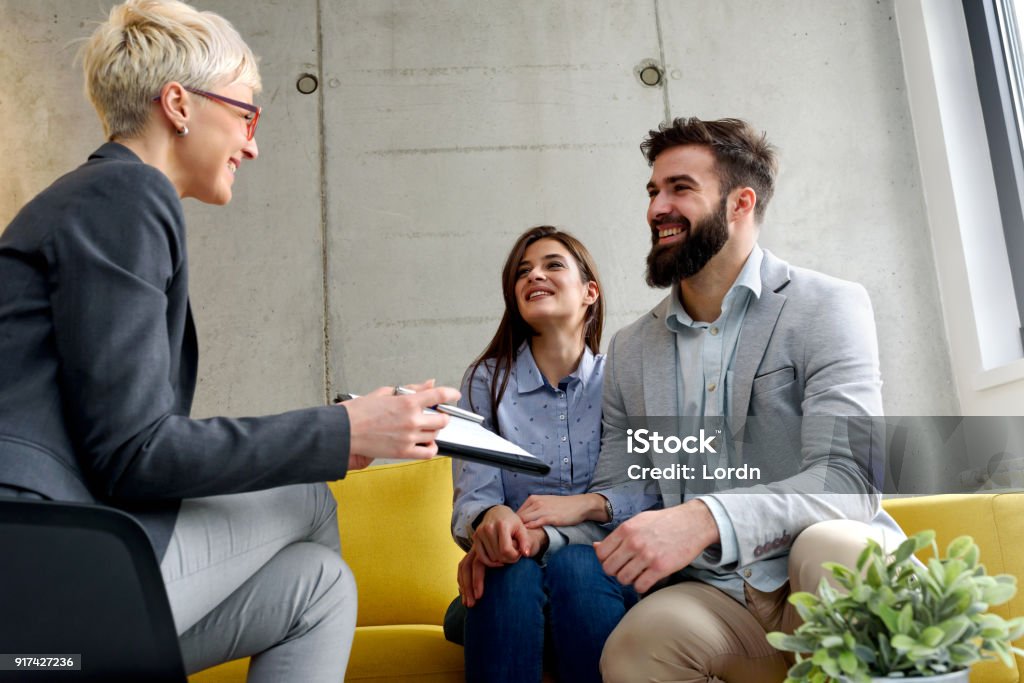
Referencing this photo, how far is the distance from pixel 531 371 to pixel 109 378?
138 centimetres

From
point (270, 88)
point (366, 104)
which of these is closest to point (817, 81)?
point (366, 104)

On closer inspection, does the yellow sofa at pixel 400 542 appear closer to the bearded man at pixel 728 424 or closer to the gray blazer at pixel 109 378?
the bearded man at pixel 728 424

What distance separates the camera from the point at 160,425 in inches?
43.2

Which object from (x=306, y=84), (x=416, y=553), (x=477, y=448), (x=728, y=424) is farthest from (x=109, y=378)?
(x=306, y=84)

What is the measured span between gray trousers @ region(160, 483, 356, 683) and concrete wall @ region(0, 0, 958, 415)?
7.32ft

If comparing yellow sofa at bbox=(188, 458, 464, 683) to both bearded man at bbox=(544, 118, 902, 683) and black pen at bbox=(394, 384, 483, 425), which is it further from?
black pen at bbox=(394, 384, 483, 425)

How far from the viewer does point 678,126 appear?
220cm

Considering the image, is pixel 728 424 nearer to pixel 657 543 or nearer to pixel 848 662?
pixel 657 543

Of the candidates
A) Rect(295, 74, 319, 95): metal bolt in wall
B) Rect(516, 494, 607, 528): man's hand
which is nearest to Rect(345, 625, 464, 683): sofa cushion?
Rect(516, 494, 607, 528): man's hand

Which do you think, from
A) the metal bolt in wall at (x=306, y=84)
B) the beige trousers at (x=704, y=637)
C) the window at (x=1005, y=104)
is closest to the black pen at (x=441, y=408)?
the beige trousers at (x=704, y=637)

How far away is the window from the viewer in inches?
138

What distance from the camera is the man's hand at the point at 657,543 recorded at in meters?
1.48

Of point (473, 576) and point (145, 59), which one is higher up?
point (145, 59)

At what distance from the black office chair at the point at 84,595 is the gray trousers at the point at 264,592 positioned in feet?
0.47
